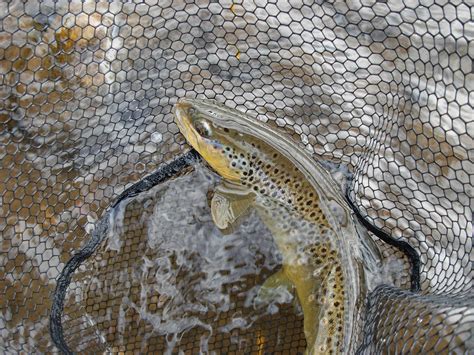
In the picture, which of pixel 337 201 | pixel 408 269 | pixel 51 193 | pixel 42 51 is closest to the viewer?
pixel 337 201

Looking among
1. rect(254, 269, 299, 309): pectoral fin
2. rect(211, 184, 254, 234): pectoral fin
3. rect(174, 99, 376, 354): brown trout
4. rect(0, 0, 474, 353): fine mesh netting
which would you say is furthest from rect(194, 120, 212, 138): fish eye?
rect(254, 269, 299, 309): pectoral fin

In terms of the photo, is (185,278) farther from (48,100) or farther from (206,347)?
(48,100)

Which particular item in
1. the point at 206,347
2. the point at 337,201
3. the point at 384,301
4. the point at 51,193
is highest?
the point at 337,201

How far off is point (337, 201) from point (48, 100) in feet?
6.29

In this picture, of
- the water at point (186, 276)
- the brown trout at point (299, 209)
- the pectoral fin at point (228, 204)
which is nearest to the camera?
the brown trout at point (299, 209)

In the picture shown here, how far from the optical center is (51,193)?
12.1 feet

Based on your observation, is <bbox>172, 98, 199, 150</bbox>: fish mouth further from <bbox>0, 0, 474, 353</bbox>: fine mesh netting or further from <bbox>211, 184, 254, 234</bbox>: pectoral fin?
<bbox>0, 0, 474, 353</bbox>: fine mesh netting

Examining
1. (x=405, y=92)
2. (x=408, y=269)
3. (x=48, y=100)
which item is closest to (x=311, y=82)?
(x=405, y=92)

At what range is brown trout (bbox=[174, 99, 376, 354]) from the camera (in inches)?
121

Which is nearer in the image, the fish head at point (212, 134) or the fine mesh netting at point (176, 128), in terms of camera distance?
the fish head at point (212, 134)

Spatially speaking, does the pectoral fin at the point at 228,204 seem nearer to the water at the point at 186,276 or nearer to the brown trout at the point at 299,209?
the brown trout at the point at 299,209

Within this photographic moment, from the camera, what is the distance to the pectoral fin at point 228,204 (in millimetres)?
3385

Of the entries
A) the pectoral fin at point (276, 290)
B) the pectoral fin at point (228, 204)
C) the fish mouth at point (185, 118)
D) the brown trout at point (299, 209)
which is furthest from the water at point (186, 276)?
the fish mouth at point (185, 118)

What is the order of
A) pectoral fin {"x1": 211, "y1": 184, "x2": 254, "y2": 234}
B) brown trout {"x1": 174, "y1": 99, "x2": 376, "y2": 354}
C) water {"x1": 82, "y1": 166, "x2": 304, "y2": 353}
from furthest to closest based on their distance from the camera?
1. water {"x1": 82, "y1": 166, "x2": 304, "y2": 353}
2. pectoral fin {"x1": 211, "y1": 184, "x2": 254, "y2": 234}
3. brown trout {"x1": 174, "y1": 99, "x2": 376, "y2": 354}
